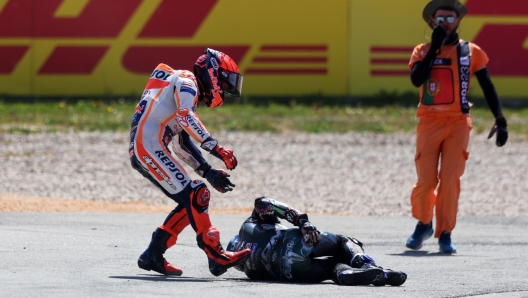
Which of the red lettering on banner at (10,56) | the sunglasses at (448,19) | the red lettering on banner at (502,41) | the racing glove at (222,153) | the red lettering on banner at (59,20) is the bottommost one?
the red lettering on banner at (10,56)

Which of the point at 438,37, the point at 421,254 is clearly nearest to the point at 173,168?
the point at 421,254

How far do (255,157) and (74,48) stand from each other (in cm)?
548

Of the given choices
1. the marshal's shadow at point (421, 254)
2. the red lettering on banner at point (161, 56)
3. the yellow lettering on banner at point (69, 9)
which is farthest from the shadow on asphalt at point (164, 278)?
the yellow lettering on banner at point (69, 9)

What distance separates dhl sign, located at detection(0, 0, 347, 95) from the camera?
18469mm

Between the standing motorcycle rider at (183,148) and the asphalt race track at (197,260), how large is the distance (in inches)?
9.3

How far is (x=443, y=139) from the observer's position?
8656 millimetres

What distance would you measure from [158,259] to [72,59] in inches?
485

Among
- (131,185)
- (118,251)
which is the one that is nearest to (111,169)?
(131,185)

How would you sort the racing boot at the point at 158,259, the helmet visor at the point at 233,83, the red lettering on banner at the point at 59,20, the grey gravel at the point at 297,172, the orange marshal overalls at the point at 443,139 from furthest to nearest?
the red lettering on banner at the point at 59,20 < the grey gravel at the point at 297,172 < the orange marshal overalls at the point at 443,139 < the helmet visor at the point at 233,83 < the racing boot at the point at 158,259

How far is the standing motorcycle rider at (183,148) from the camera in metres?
6.54

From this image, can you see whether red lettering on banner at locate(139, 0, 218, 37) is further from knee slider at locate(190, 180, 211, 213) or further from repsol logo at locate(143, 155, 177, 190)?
knee slider at locate(190, 180, 211, 213)

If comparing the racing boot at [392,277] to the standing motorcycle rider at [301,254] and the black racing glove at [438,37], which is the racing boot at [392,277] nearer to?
the standing motorcycle rider at [301,254]

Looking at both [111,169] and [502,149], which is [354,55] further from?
[111,169]

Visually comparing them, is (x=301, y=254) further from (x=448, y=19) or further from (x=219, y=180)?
(x=448, y=19)
